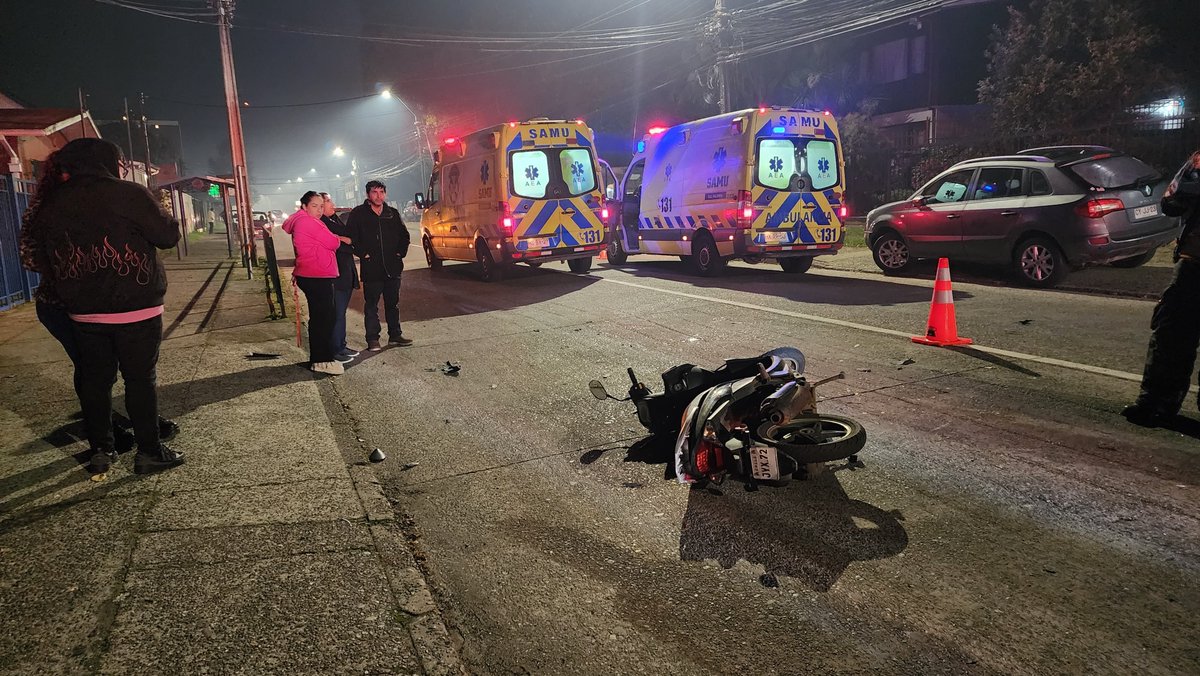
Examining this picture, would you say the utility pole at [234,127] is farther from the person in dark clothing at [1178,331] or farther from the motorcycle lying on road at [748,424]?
the person in dark clothing at [1178,331]

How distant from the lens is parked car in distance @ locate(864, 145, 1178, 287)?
9695mm

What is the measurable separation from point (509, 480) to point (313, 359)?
11.5 feet

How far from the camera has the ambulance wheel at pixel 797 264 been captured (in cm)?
1340

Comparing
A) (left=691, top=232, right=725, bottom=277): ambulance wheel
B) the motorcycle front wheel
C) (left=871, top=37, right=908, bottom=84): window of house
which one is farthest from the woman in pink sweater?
(left=871, top=37, right=908, bottom=84): window of house

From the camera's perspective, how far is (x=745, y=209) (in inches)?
475

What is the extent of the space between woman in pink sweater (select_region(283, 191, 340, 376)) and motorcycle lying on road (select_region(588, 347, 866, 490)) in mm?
3660

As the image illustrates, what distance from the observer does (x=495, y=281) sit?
1379cm

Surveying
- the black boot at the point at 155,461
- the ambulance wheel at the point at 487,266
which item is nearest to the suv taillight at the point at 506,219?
the ambulance wheel at the point at 487,266

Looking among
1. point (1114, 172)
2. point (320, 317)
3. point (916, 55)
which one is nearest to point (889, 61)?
point (916, 55)

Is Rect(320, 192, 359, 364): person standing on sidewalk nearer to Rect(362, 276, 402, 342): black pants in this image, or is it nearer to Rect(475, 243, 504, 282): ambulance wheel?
Rect(362, 276, 402, 342): black pants

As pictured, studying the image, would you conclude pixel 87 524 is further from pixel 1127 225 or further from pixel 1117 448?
pixel 1127 225

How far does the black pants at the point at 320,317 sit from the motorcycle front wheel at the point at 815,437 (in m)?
4.62

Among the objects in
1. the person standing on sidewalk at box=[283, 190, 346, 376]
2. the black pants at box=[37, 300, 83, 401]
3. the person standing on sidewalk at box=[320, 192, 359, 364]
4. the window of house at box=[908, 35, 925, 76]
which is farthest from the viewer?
the window of house at box=[908, 35, 925, 76]

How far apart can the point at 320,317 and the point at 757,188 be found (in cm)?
773
